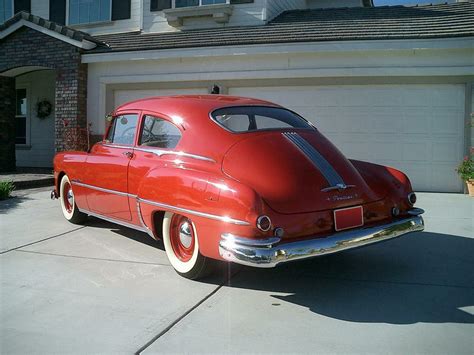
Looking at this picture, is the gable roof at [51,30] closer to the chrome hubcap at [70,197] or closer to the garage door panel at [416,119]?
the chrome hubcap at [70,197]

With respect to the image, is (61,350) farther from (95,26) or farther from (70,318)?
(95,26)

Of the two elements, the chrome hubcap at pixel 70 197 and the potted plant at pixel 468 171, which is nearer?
the chrome hubcap at pixel 70 197

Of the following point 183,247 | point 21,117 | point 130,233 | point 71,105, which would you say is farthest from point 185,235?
point 21,117

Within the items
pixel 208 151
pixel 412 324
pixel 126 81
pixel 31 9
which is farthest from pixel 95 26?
pixel 412 324

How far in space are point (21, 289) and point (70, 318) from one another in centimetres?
87

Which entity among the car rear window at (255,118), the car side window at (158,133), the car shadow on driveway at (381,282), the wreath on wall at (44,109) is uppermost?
the wreath on wall at (44,109)

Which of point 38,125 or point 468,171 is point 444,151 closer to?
point 468,171

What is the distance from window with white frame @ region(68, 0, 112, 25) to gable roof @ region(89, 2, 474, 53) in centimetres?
125

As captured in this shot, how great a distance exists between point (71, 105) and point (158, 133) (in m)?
7.63

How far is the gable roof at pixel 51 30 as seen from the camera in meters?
11.1

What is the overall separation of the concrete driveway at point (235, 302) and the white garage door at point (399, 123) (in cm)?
419

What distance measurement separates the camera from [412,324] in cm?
309

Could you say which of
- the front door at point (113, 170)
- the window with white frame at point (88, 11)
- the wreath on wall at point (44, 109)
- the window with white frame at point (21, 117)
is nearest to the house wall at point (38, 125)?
the wreath on wall at point (44, 109)

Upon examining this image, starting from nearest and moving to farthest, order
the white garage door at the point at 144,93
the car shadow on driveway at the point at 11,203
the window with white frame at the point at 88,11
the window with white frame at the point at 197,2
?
the car shadow on driveway at the point at 11,203, the white garage door at the point at 144,93, the window with white frame at the point at 197,2, the window with white frame at the point at 88,11
